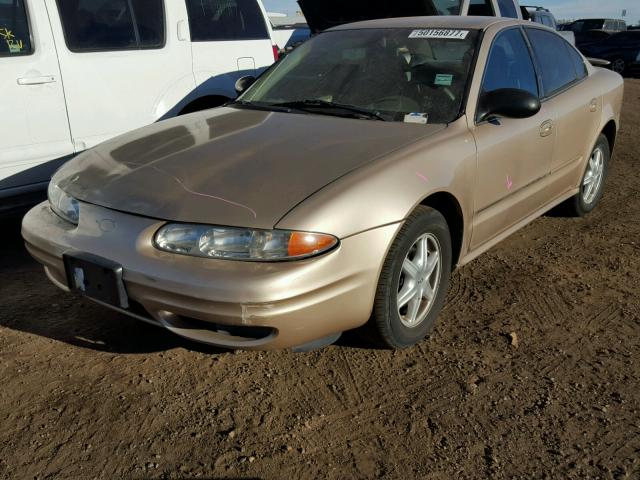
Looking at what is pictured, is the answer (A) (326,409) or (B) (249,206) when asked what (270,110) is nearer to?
(B) (249,206)

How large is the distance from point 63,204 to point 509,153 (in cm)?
232

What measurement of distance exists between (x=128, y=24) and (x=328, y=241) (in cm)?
321

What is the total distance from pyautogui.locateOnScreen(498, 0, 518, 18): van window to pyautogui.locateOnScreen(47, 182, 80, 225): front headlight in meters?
6.41

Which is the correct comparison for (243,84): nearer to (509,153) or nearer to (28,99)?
(28,99)

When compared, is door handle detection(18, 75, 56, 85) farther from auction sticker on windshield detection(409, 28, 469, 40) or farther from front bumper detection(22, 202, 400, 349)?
auction sticker on windshield detection(409, 28, 469, 40)

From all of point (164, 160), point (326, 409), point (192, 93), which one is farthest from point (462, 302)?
point (192, 93)

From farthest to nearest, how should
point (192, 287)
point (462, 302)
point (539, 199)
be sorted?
point (539, 199), point (462, 302), point (192, 287)

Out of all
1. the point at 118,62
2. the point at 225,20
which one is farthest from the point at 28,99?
the point at 225,20

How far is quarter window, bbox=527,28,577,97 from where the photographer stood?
13.3ft

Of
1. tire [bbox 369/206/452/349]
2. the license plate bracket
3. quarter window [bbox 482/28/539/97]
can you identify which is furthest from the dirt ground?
quarter window [bbox 482/28/539/97]

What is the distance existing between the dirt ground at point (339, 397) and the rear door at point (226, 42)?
2375mm

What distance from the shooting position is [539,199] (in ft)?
12.9

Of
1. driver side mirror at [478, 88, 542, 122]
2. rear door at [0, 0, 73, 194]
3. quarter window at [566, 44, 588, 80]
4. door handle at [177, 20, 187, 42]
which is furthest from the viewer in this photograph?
door handle at [177, 20, 187, 42]

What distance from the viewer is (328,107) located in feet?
11.2
